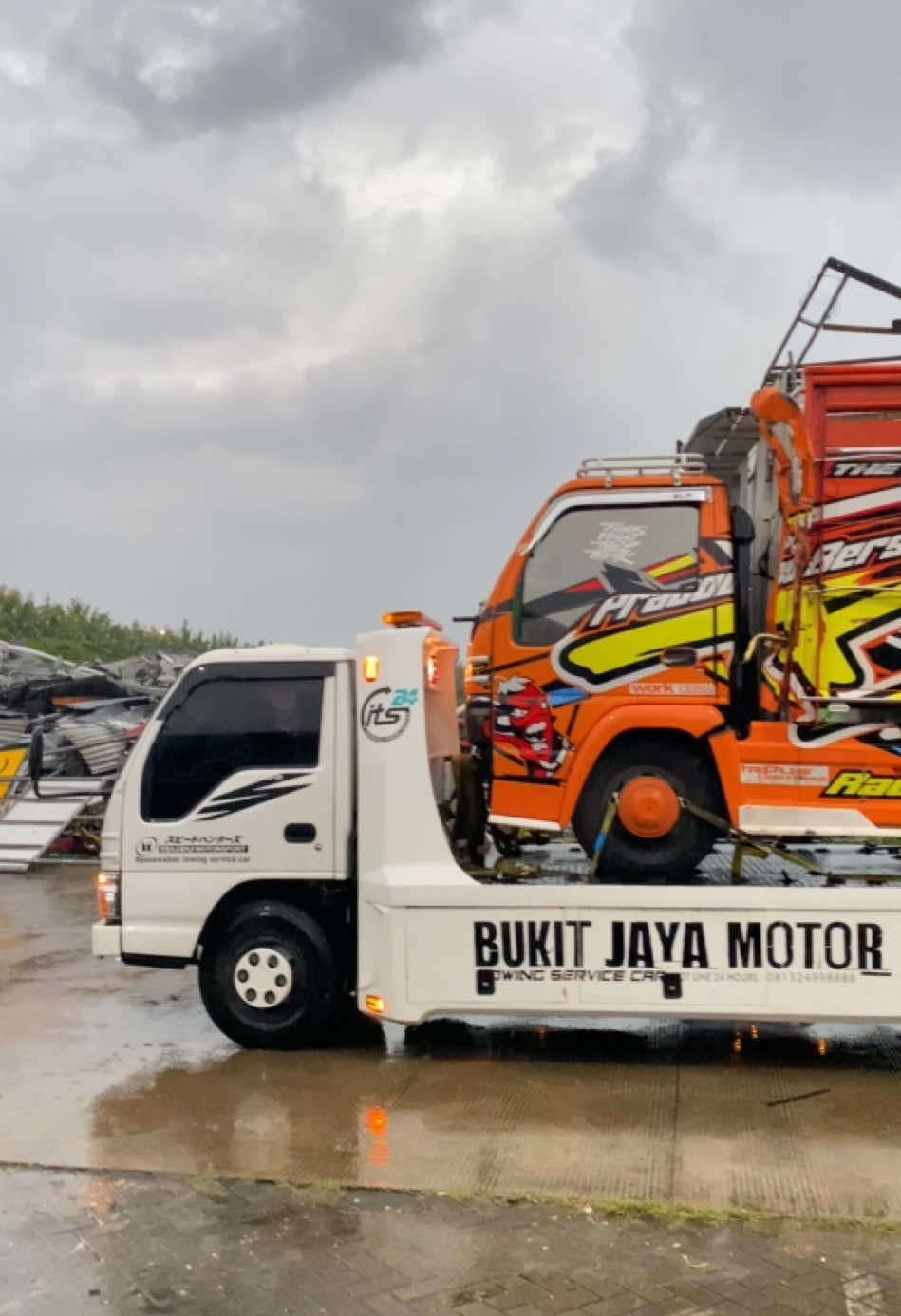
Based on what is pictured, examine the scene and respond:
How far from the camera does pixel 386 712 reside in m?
7.06

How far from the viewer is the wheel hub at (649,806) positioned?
686cm

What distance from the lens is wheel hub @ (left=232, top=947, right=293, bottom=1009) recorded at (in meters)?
7.18

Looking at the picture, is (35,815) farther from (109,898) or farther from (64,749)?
(109,898)

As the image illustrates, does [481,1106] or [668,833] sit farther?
[668,833]

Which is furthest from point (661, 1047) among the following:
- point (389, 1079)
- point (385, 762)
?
point (385, 762)

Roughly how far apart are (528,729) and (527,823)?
0.52m

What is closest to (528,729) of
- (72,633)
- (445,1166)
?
(445,1166)

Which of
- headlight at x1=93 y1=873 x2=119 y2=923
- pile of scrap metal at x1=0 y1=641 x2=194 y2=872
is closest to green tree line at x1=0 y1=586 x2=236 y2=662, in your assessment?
pile of scrap metal at x1=0 y1=641 x2=194 y2=872

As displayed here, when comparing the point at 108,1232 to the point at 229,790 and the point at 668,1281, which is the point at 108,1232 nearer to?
the point at 668,1281

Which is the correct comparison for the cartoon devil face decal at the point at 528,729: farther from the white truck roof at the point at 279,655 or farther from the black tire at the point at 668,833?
the white truck roof at the point at 279,655

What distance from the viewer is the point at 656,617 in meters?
6.90

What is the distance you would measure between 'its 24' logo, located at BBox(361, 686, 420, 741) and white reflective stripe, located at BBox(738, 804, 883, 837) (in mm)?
1851

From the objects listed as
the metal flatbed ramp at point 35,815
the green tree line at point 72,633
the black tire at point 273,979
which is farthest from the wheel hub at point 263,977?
the green tree line at point 72,633

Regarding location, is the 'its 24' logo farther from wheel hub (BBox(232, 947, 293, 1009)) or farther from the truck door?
wheel hub (BBox(232, 947, 293, 1009))
